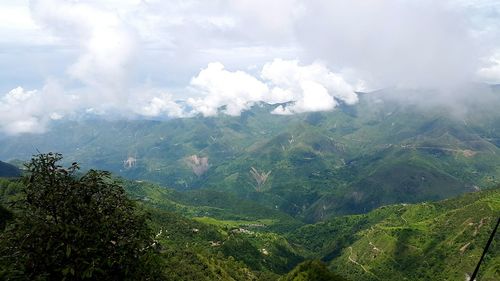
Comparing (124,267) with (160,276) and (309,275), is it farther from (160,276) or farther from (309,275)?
(309,275)

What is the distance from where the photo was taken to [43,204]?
26484 millimetres

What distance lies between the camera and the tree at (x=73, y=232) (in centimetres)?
2477

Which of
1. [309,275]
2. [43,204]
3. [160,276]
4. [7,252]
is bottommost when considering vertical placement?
[309,275]

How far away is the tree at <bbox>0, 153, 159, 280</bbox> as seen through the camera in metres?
24.8

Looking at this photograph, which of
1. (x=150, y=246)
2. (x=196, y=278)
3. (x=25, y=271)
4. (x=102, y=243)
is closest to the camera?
(x=25, y=271)

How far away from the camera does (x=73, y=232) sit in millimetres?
25500

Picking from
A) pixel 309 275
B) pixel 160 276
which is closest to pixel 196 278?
pixel 309 275

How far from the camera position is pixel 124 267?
26.5 meters

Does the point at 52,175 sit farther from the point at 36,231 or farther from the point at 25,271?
the point at 25,271

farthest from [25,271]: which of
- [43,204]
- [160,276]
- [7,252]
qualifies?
[160,276]

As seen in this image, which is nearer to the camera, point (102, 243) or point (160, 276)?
point (102, 243)

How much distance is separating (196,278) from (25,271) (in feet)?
594

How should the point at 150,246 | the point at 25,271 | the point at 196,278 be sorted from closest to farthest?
the point at 25,271 → the point at 150,246 → the point at 196,278

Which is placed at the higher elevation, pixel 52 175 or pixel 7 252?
pixel 52 175
